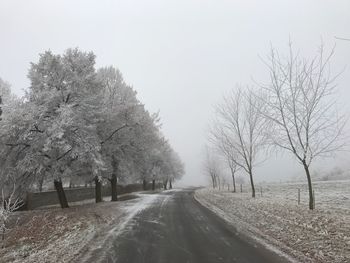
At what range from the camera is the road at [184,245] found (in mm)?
9867

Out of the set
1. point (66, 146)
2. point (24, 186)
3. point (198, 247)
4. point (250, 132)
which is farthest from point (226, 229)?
point (250, 132)

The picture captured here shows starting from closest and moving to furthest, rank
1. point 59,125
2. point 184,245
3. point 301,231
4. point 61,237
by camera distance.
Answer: point 184,245 → point 301,231 → point 61,237 → point 59,125

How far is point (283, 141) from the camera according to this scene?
19.5 meters

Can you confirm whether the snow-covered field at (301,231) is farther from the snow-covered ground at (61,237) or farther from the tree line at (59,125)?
the tree line at (59,125)

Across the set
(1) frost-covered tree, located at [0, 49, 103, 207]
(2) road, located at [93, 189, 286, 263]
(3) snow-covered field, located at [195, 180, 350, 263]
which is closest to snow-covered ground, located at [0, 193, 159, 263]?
(2) road, located at [93, 189, 286, 263]

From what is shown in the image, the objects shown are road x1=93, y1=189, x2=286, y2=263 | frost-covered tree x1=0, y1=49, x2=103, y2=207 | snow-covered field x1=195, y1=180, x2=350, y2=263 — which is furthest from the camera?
frost-covered tree x1=0, y1=49, x2=103, y2=207

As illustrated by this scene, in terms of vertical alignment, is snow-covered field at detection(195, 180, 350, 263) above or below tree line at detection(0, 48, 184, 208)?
below

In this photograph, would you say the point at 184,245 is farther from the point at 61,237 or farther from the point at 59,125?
the point at 59,125

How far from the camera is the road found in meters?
9.87

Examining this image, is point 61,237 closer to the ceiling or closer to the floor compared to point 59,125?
closer to the floor

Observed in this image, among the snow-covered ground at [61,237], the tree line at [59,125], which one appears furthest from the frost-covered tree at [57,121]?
the snow-covered ground at [61,237]

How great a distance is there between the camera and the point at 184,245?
1164 cm

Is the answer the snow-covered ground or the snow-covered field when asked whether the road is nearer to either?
the snow-covered field

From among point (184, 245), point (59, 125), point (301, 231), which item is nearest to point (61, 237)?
point (184, 245)
